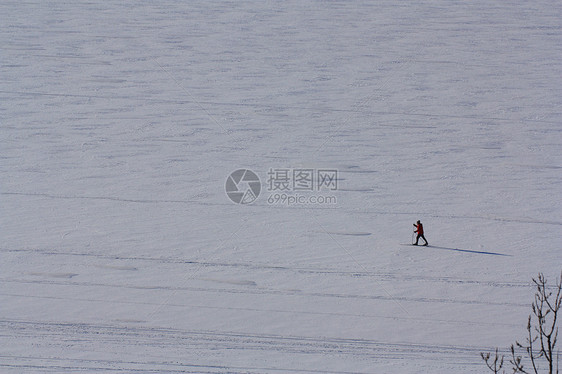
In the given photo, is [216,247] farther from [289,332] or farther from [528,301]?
[528,301]

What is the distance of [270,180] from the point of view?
427 inches

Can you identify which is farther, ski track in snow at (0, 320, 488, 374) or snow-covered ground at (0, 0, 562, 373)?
snow-covered ground at (0, 0, 562, 373)

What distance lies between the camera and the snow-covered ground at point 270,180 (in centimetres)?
786

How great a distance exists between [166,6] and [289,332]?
36.0ft

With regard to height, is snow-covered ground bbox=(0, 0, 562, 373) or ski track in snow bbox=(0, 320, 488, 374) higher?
snow-covered ground bbox=(0, 0, 562, 373)

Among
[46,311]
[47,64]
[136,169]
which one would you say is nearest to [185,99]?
[136,169]

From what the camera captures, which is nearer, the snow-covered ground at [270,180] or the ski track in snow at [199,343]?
the ski track in snow at [199,343]

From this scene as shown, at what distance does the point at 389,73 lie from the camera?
13633 mm

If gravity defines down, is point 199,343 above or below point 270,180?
below

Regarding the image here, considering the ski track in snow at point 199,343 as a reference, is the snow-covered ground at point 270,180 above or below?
above

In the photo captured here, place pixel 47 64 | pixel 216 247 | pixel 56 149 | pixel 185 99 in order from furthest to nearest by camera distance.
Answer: pixel 47 64, pixel 185 99, pixel 56 149, pixel 216 247

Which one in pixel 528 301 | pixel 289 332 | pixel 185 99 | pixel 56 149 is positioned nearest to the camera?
pixel 289 332

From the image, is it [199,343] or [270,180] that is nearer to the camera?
[199,343]

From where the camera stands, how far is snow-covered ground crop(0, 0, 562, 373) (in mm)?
7855
